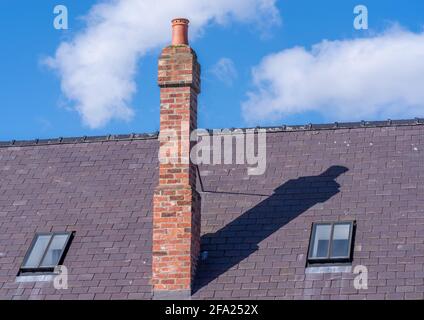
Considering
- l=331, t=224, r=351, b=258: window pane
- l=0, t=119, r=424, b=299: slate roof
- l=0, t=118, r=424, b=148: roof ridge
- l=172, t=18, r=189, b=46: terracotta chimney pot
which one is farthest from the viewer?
l=0, t=118, r=424, b=148: roof ridge

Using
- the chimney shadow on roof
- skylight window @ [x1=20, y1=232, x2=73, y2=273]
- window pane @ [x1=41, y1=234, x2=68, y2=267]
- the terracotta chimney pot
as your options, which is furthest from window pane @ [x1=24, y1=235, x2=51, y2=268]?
the terracotta chimney pot

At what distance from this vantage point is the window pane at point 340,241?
1809 centimetres

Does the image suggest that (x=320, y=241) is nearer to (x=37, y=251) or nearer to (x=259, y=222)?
(x=259, y=222)

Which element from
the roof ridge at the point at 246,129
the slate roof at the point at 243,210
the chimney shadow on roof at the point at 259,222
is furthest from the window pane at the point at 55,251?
the roof ridge at the point at 246,129

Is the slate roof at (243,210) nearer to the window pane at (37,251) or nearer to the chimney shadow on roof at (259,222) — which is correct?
the chimney shadow on roof at (259,222)

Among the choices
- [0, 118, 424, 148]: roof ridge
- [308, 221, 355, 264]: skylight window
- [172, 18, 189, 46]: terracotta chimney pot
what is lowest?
[308, 221, 355, 264]: skylight window

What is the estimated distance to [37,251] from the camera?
63.1ft

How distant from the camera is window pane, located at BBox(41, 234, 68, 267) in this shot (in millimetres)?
18969

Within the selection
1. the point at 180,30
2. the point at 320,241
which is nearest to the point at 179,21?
the point at 180,30

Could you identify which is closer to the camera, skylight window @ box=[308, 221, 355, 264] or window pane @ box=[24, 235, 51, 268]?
skylight window @ box=[308, 221, 355, 264]

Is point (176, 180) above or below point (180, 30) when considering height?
below

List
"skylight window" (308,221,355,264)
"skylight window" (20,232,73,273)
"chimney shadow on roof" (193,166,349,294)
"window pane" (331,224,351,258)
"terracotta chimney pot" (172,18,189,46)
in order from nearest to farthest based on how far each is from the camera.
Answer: "skylight window" (308,221,355,264)
"window pane" (331,224,351,258)
"chimney shadow on roof" (193,166,349,294)
"skylight window" (20,232,73,273)
"terracotta chimney pot" (172,18,189,46)

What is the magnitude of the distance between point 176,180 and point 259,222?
1.69 m

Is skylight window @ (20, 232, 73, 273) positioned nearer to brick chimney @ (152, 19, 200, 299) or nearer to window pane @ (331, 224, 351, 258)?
brick chimney @ (152, 19, 200, 299)
